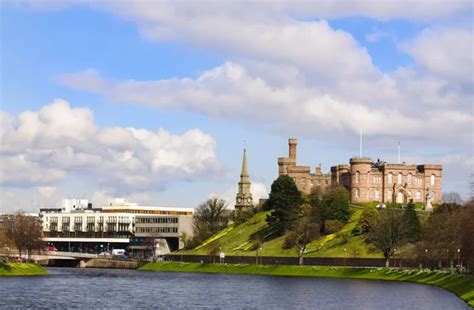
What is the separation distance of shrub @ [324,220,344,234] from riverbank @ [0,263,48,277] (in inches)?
2351

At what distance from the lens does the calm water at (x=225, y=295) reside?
89.0m

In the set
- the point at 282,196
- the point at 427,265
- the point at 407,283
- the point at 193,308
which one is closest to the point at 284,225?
the point at 282,196

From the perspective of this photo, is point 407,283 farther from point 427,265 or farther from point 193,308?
point 193,308

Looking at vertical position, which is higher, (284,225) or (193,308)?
(284,225)

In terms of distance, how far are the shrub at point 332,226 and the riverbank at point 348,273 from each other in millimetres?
19251

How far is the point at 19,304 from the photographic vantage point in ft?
281

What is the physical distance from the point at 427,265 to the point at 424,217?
3718 centimetres

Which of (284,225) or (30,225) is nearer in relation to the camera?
(30,225)

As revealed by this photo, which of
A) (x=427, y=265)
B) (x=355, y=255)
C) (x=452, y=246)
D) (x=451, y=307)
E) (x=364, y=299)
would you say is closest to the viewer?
(x=451, y=307)

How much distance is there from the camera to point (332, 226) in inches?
7338

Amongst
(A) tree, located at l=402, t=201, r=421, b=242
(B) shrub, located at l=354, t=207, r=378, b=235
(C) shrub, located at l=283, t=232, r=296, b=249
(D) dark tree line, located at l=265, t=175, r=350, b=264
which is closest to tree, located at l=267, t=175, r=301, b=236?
(D) dark tree line, located at l=265, t=175, r=350, b=264

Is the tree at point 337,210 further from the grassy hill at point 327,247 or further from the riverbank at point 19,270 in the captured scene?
the riverbank at point 19,270

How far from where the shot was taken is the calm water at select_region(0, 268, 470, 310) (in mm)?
89000

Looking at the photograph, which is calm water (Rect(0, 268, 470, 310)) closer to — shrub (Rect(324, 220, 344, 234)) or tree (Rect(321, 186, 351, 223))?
shrub (Rect(324, 220, 344, 234))
